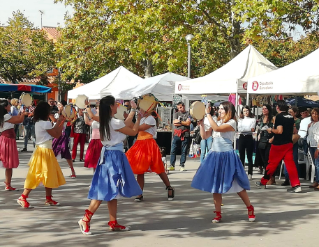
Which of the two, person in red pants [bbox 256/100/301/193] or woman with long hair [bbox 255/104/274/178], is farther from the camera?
woman with long hair [bbox 255/104/274/178]

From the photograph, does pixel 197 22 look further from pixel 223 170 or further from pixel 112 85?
pixel 223 170

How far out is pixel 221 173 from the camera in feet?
24.0

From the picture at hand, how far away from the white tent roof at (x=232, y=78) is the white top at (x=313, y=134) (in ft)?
11.1

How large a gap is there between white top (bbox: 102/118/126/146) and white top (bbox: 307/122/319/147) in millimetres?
5365

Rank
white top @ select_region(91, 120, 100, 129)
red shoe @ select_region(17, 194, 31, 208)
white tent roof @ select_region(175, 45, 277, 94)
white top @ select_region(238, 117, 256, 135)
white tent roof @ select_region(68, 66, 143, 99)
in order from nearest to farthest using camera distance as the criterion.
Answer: red shoe @ select_region(17, 194, 31, 208) → white top @ select_region(91, 120, 100, 129) → white top @ select_region(238, 117, 256, 135) → white tent roof @ select_region(175, 45, 277, 94) → white tent roof @ select_region(68, 66, 143, 99)

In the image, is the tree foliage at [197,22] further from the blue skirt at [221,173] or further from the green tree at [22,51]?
the green tree at [22,51]

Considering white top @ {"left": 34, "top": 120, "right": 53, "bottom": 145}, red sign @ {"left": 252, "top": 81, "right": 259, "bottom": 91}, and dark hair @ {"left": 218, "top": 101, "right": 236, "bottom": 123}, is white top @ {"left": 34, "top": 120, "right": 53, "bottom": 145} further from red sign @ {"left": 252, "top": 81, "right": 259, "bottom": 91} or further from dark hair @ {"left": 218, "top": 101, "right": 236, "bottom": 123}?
red sign @ {"left": 252, "top": 81, "right": 259, "bottom": 91}

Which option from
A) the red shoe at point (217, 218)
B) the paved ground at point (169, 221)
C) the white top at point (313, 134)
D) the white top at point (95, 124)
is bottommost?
the paved ground at point (169, 221)

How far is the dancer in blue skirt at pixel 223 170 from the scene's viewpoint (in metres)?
7.27

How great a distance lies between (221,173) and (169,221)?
955 millimetres

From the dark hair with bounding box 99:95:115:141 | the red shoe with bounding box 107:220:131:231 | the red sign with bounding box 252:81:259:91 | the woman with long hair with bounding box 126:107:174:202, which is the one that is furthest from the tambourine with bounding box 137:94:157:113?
the red sign with bounding box 252:81:259:91

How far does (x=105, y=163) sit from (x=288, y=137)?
4599 mm

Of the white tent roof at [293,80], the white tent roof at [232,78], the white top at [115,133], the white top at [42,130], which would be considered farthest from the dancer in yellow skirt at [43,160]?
the white tent roof at [232,78]

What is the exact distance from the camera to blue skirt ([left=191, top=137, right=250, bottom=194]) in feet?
23.8
